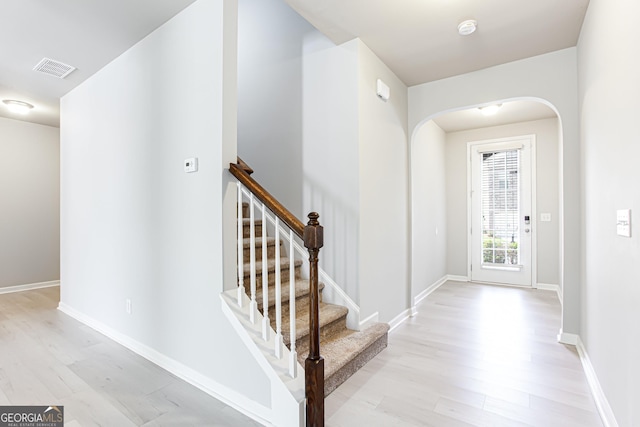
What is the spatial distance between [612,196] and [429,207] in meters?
3.12

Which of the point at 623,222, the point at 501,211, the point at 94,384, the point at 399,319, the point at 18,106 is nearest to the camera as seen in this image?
the point at 623,222

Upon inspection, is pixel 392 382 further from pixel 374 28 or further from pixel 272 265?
pixel 374 28

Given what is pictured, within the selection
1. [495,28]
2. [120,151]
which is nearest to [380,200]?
[495,28]

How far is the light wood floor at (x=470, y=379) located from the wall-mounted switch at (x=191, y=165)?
175 centimetres

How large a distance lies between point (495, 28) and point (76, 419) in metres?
3.89

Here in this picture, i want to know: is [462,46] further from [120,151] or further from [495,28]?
[120,151]

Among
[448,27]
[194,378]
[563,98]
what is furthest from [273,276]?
[563,98]

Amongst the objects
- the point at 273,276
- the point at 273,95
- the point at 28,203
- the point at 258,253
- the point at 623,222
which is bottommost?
the point at 273,276

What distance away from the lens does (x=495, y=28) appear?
2.47 metres

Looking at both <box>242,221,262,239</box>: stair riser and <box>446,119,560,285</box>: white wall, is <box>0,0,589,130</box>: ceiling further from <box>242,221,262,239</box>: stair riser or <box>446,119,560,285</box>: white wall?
<box>446,119,560,285</box>: white wall

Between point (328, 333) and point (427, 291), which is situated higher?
point (328, 333)

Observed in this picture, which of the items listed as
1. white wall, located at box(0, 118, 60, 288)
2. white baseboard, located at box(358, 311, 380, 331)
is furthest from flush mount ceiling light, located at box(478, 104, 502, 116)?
white wall, located at box(0, 118, 60, 288)

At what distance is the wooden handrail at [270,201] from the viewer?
1.68 m

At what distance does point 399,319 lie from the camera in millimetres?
3318
